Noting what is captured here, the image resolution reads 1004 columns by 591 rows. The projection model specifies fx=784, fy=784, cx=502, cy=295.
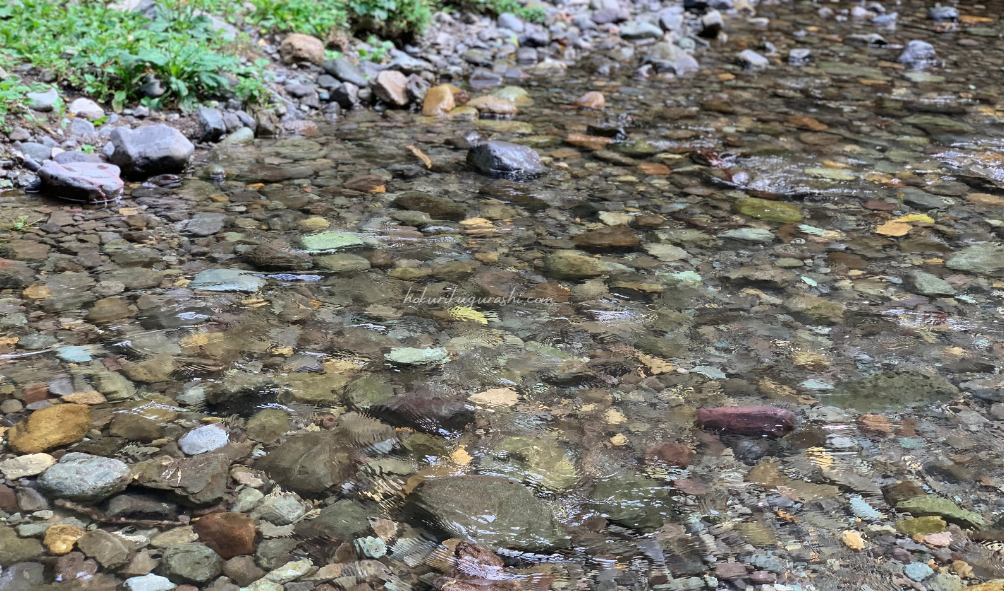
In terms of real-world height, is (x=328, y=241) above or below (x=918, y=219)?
above

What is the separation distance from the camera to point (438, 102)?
5539 millimetres

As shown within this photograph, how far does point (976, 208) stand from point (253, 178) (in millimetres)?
3813

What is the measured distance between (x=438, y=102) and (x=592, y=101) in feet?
3.78

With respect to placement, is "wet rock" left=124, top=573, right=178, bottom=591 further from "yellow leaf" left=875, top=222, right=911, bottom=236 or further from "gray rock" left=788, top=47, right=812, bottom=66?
"gray rock" left=788, top=47, right=812, bottom=66

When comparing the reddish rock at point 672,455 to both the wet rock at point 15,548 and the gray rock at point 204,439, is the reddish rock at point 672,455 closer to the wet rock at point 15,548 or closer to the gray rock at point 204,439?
the gray rock at point 204,439

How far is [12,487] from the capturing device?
6.51 ft

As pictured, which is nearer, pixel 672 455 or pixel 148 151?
pixel 672 455

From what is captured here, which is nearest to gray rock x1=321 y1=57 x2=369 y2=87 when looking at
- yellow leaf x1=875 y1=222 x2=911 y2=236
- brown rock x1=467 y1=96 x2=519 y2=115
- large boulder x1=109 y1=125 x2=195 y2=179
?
brown rock x1=467 y1=96 x2=519 y2=115

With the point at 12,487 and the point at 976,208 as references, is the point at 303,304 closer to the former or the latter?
the point at 12,487

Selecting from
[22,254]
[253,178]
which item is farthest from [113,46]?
[22,254]

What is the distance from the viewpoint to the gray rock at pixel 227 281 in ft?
9.95

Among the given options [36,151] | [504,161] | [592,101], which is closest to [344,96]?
[504,161]

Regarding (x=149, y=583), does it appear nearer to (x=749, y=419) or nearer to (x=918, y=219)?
(x=749, y=419)

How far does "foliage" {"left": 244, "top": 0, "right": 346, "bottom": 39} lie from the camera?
19.4 feet
